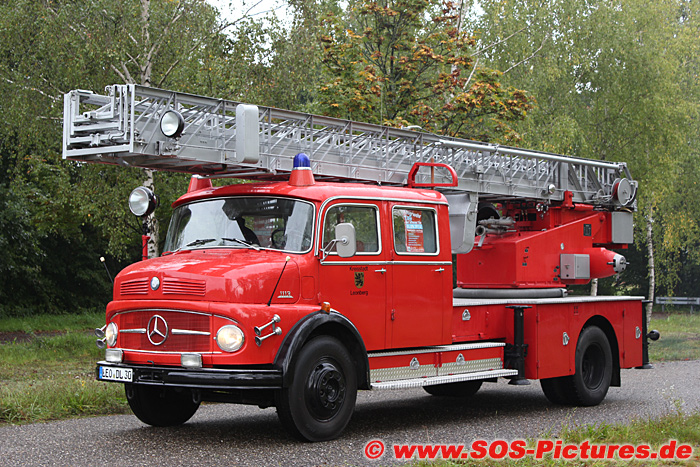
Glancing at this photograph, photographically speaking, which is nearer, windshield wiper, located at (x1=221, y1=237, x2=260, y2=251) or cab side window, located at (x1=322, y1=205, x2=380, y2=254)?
windshield wiper, located at (x1=221, y1=237, x2=260, y2=251)

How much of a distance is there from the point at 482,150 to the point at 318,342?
4624mm

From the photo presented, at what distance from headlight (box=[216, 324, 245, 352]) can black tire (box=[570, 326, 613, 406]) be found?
5.50 metres

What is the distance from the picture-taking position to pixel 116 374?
8.06 metres

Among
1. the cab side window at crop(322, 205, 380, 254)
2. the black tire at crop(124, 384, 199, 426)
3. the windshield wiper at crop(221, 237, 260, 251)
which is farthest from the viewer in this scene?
the black tire at crop(124, 384, 199, 426)

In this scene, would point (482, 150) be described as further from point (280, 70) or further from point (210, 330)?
point (280, 70)

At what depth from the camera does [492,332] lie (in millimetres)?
10617

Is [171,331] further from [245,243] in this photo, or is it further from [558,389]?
[558,389]

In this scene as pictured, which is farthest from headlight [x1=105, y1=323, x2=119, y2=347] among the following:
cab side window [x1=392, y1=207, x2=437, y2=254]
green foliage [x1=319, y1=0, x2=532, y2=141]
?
green foliage [x1=319, y1=0, x2=532, y2=141]

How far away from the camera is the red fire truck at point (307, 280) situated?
779 centimetres

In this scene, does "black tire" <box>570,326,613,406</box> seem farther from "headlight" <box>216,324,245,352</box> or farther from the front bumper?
"headlight" <box>216,324,245,352</box>

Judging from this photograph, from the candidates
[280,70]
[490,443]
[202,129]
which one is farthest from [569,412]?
[280,70]

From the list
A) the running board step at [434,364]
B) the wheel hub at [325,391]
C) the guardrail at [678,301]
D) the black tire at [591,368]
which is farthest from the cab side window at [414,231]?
the guardrail at [678,301]

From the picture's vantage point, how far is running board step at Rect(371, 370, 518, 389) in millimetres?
8727

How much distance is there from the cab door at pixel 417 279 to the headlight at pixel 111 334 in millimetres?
2809
